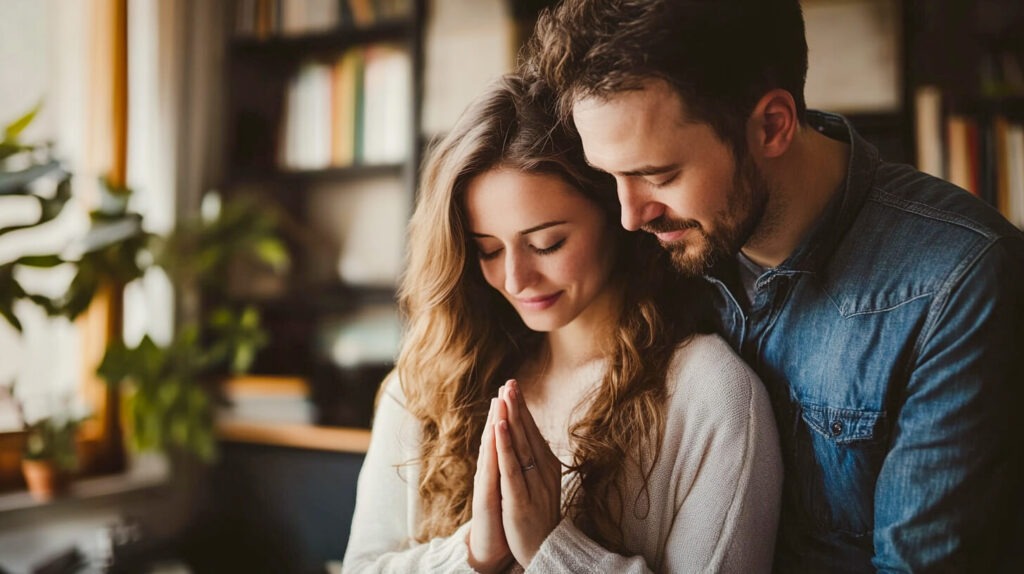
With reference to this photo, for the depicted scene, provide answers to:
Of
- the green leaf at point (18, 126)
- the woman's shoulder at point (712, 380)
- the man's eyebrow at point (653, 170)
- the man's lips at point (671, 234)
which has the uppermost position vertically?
the green leaf at point (18, 126)

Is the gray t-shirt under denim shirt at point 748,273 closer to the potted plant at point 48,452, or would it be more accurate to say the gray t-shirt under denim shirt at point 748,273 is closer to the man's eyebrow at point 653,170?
the man's eyebrow at point 653,170

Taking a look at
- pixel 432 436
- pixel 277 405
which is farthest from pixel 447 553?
pixel 277 405

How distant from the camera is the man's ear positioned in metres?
1.07

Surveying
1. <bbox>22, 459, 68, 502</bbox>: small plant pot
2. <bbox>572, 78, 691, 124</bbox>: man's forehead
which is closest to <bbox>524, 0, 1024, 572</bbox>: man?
<bbox>572, 78, 691, 124</bbox>: man's forehead

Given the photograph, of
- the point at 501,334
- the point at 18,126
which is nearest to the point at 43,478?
the point at 18,126

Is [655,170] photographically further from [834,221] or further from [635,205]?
[834,221]

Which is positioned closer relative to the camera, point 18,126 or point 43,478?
point 18,126

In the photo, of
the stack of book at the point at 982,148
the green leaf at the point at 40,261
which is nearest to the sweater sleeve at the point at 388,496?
the green leaf at the point at 40,261

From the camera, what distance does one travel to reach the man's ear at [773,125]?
107 cm

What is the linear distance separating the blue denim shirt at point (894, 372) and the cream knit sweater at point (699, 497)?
65 mm

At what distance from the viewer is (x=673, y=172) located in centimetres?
106

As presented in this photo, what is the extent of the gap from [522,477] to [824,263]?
51 centimetres

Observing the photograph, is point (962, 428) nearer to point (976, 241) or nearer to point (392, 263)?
point (976, 241)

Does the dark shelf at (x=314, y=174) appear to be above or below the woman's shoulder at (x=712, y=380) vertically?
above
